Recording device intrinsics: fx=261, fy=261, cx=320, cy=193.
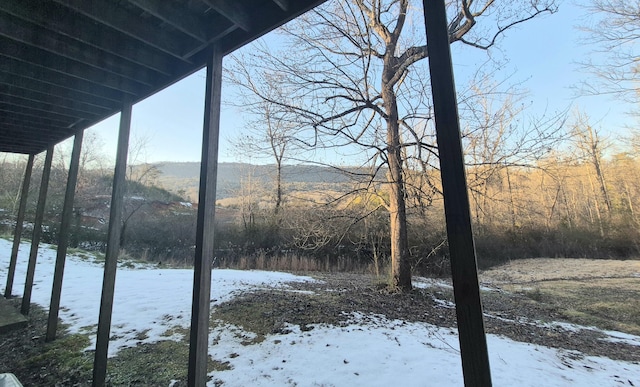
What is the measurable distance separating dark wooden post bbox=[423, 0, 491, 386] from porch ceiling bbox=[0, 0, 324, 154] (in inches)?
30.6

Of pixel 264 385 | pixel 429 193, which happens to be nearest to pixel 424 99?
pixel 429 193

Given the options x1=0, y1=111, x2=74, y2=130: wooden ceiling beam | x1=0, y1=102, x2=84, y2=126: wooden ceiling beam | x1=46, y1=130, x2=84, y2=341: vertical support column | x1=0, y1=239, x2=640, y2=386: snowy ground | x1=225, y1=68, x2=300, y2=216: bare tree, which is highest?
x1=225, y1=68, x2=300, y2=216: bare tree

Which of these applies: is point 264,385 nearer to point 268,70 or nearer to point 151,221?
point 268,70

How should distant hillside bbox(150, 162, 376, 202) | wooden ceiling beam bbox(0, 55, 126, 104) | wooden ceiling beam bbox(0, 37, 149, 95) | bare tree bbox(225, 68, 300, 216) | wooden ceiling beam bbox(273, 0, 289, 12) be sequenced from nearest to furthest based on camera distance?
wooden ceiling beam bbox(273, 0, 289, 12)
wooden ceiling beam bbox(0, 37, 149, 95)
wooden ceiling beam bbox(0, 55, 126, 104)
bare tree bbox(225, 68, 300, 216)
distant hillside bbox(150, 162, 376, 202)

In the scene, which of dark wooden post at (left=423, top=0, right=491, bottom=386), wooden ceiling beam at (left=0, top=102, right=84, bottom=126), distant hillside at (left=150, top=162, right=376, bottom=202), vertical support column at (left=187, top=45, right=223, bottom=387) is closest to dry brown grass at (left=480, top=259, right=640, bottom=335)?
distant hillside at (left=150, top=162, right=376, bottom=202)

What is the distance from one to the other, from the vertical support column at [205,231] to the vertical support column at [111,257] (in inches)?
45.6

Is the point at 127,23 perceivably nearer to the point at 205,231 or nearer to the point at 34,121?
the point at 205,231

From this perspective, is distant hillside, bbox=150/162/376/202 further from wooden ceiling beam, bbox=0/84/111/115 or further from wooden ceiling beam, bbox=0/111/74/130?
wooden ceiling beam, bbox=0/111/74/130

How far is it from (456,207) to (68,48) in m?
2.59

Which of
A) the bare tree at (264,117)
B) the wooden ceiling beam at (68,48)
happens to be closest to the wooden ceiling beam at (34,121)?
the wooden ceiling beam at (68,48)

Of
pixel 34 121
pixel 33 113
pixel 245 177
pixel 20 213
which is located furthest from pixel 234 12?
pixel 245 177

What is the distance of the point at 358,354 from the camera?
2.60m

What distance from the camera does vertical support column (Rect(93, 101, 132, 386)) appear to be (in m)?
2.14

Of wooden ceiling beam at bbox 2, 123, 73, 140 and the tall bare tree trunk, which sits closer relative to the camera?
wooden ceiling beam at bbox 2, 123, 73, 140
